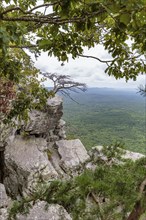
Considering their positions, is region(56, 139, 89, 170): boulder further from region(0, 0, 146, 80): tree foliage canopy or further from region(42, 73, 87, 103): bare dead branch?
region(0, 0, 146, 80): tree foliage canopy

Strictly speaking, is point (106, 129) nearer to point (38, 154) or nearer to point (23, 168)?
point (38, 154)

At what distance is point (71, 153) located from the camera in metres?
15.8

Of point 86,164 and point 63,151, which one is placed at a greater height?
point 86,164

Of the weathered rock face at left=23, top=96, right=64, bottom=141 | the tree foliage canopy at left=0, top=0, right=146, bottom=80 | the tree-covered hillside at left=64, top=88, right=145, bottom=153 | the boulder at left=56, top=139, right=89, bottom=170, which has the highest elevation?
the tree foliage canopy at left=0, top=0, right=146, bottom=80

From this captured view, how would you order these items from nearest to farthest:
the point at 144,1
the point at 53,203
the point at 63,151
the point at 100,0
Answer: the point at 144,1, the point at 100,0, the point at 53,203, the point at 63,151

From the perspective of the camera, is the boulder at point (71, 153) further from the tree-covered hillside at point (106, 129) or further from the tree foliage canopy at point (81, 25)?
the tree foliage canopy at point (81, 25)

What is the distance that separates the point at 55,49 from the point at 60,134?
16.1 m

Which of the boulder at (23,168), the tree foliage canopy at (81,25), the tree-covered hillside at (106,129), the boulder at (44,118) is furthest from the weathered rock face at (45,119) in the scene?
the tree foliage canopy at (81,25)

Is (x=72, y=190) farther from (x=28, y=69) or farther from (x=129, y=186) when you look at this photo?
(x=28, y=69)

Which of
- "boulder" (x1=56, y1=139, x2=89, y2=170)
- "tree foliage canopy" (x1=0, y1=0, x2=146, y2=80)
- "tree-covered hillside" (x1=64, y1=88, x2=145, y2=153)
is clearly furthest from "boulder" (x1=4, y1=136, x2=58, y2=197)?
"tree foliage canopy" (x1=0, y1=0, x2=146, y2=80)

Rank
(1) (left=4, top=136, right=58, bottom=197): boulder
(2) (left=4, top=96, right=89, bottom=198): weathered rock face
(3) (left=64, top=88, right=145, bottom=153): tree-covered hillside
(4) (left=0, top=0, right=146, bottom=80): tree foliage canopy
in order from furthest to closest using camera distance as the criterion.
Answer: (3) (left=64, top=88, right=145, bottom=153): tree-covered hillside
(2) (left=4, top=96, right=89, bottom=198): weathered rock face
(1) (left=4, top=136, right=58, bottom=197): boulder
(4) (left=0, top=0, right=146, bottom=80): tree foliage canopy

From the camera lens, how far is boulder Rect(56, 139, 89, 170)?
15.0m

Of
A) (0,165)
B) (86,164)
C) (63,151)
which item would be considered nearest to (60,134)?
(63,151)

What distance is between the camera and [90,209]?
16.8 feet
